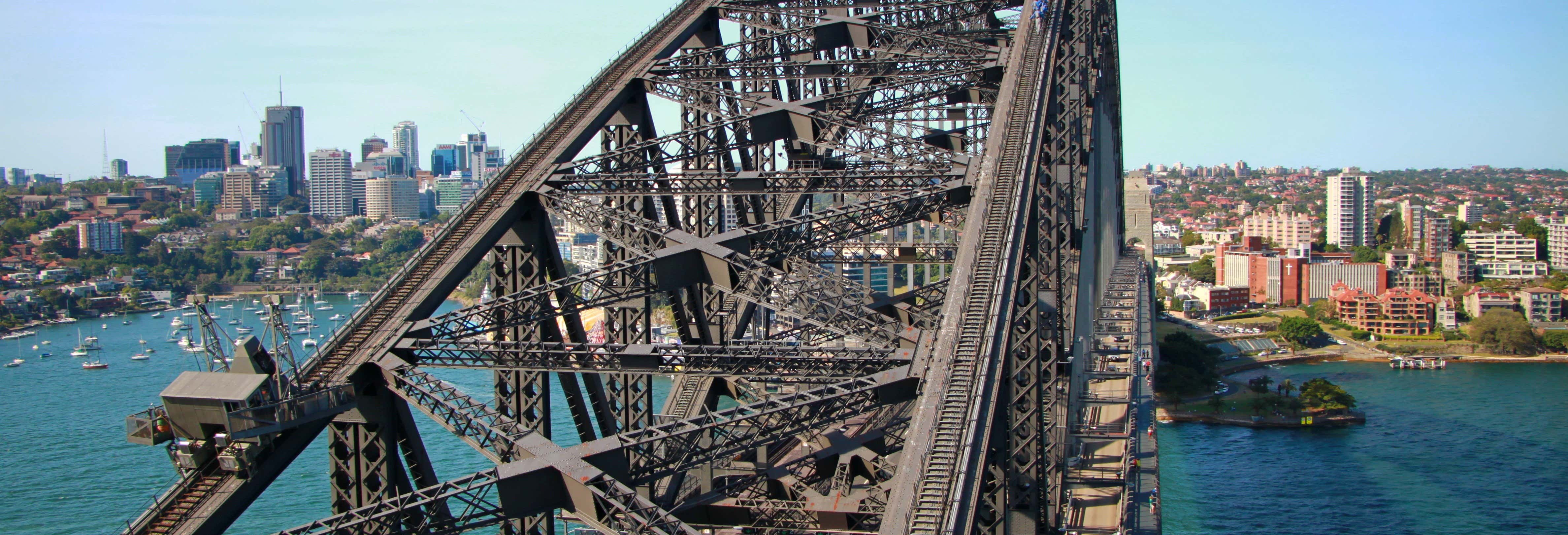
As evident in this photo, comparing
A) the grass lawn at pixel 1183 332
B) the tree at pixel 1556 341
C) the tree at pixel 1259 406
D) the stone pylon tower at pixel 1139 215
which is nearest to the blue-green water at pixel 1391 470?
the tree at pixel 1259 406

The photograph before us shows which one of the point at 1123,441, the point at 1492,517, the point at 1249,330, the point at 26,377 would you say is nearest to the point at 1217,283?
the point at 1249,330

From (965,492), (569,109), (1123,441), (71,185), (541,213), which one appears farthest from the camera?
(71,185)

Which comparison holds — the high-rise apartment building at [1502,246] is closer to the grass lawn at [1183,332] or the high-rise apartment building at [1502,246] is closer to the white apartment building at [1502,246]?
the white apartment building at [1502,246]

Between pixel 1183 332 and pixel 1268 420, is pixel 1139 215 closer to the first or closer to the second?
pixel 1183 332

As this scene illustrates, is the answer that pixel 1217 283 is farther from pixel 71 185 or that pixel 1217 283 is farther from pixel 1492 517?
pixel 71 185

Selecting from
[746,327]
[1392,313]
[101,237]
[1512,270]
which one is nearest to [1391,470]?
[1392,313]

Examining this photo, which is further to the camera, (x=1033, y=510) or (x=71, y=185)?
(x=71, y=185)
